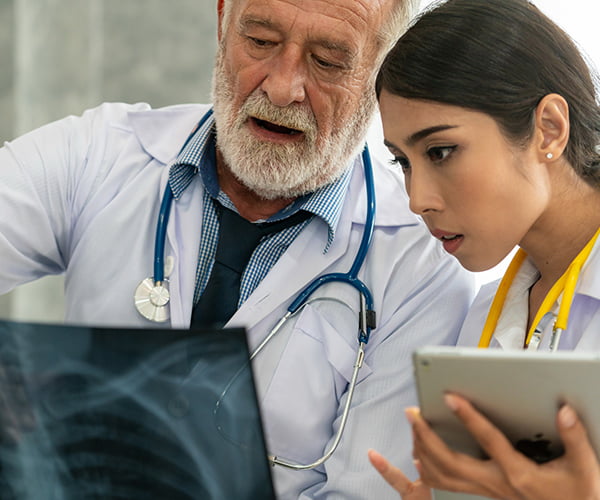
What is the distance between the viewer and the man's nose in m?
1.38

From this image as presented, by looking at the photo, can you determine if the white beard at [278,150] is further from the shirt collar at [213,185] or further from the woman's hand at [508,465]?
the woman's hand at [508,465]

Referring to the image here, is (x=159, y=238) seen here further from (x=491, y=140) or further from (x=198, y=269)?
(x=491, y=140)

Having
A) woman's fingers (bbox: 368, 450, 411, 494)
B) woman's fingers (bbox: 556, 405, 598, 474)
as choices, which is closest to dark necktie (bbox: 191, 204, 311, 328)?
woman's fingers (bbox: 368, 450, 411, 494)

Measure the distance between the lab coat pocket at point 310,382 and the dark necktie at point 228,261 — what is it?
120mm

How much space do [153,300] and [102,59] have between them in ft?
4.31

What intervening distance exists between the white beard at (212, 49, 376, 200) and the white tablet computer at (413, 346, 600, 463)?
73cm

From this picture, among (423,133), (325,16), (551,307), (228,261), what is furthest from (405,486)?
(325,16)

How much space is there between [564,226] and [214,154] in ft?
2.21

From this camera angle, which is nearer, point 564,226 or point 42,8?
point 564,226

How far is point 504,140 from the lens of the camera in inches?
42.6

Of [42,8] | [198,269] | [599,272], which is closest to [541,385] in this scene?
[599,272]

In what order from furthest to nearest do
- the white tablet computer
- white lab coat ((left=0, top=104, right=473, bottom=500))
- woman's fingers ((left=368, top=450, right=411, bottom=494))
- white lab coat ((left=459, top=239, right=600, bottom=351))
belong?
white lab coat ((left=0, top=104, right=473, bottom=500))
white lab coat ((left=459, top=239, right=600, bottom=351))
woman's fingers ((left=368, top=450, right=411, bottom=494))
the white tablet computer

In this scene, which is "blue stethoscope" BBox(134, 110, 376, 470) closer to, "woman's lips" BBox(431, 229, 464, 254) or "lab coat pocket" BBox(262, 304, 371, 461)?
"lab coat pocket" BBox(262, 304, 371, 461)

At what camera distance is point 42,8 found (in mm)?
2309
